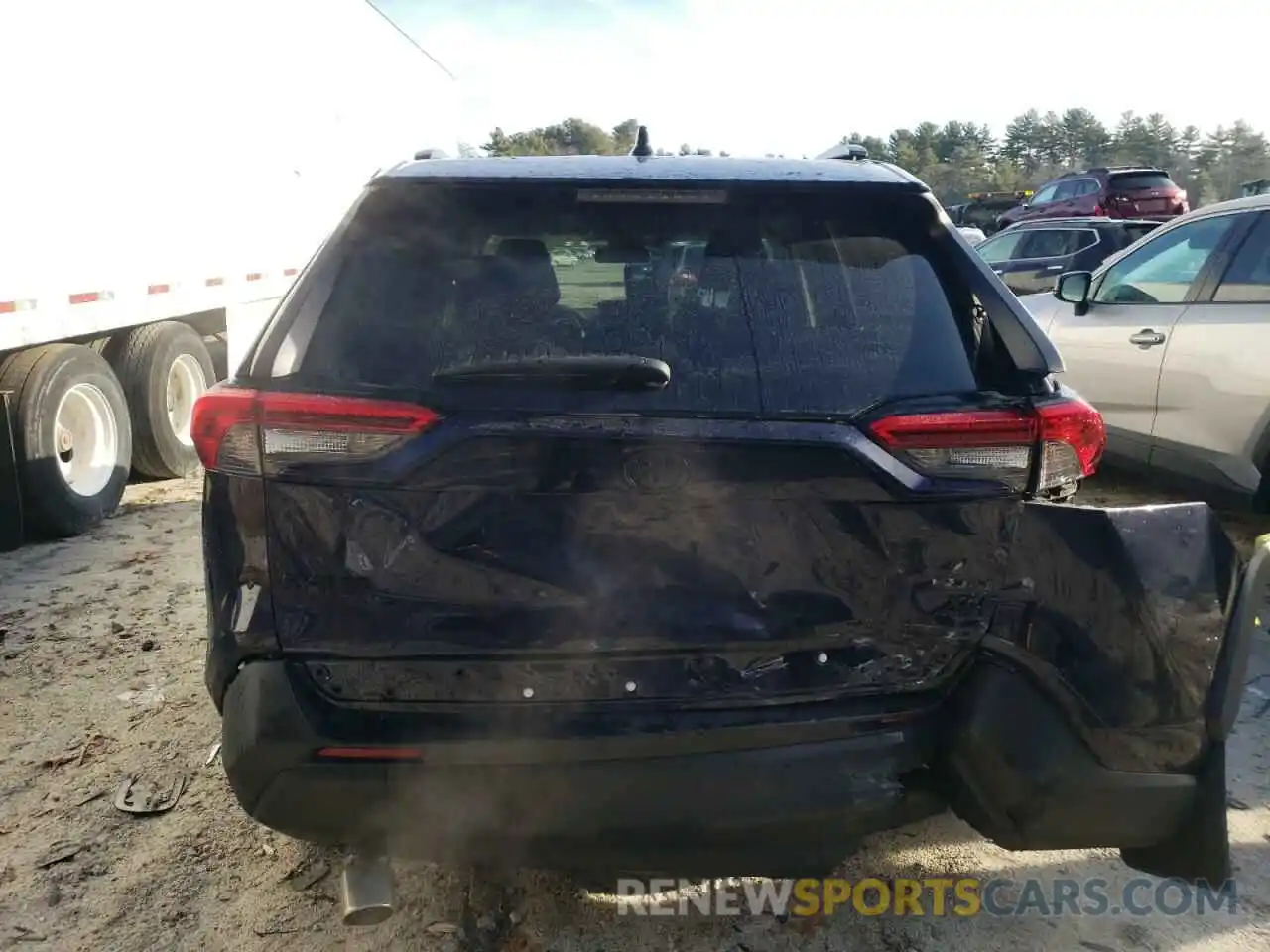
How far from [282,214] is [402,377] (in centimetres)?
746

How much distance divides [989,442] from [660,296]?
2.46 ft

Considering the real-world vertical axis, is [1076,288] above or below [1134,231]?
below

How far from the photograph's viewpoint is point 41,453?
18.3 feet

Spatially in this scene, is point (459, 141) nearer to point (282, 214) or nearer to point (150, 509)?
point (282, 214)

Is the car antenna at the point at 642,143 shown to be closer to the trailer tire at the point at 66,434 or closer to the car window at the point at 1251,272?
the car window at the point at 1251,272

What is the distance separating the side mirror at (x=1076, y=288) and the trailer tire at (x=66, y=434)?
5981 mm

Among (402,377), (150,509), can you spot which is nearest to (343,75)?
(150,509)

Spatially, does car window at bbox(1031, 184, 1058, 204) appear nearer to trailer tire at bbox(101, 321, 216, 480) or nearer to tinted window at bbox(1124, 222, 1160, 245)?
tinted window at bbox(1124, 222, 1160, 245)

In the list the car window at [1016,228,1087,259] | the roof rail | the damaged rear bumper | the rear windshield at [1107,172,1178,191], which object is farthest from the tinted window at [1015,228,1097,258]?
the damaged rear bumper

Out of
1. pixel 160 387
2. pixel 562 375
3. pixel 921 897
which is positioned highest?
pixel 562 375

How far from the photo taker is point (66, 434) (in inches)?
237

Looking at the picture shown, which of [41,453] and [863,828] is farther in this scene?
[41,453]

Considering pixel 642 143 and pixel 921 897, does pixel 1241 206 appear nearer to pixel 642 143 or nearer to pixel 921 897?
pixel 642 143

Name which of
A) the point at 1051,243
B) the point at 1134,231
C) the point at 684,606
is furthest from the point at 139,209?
the point at 1134,231
